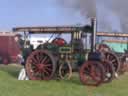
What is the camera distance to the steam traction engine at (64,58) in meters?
17.4

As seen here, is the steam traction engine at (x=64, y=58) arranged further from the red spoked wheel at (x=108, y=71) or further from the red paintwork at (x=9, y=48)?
the red paintwork at (x=9, y=48)

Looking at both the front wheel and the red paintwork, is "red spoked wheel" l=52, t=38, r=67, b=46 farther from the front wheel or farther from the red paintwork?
the red paintwork

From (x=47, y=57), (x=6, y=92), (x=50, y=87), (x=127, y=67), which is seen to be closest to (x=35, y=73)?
(x=47, y=57)

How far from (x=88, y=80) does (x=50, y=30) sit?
8.64 ft

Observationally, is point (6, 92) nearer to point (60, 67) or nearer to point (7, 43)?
point (60, 67)

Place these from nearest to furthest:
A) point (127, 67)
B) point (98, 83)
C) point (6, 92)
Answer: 1. point (6, 92)
2. point (98, 83)
3. point (127, 67)

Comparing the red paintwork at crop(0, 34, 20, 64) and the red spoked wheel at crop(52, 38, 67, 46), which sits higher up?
the red spoked wheel at crop(52, 38, 67, 46)

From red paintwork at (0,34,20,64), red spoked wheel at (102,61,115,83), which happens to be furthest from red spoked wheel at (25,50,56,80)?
red paintwork at (0,34,20,64)

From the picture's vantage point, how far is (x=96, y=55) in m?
17.4

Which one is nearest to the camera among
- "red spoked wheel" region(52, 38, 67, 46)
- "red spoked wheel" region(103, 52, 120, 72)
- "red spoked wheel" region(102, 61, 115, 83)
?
"red spoked wheel" region(102, 61, 115, 83)

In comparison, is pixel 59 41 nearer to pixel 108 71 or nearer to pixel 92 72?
pixel 92 72

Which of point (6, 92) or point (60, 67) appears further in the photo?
point (60, 67)

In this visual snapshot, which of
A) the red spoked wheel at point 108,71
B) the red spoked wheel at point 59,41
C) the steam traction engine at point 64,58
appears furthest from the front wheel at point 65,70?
the red spoked wheel at point 108,71

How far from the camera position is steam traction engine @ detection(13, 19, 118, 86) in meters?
17.4
